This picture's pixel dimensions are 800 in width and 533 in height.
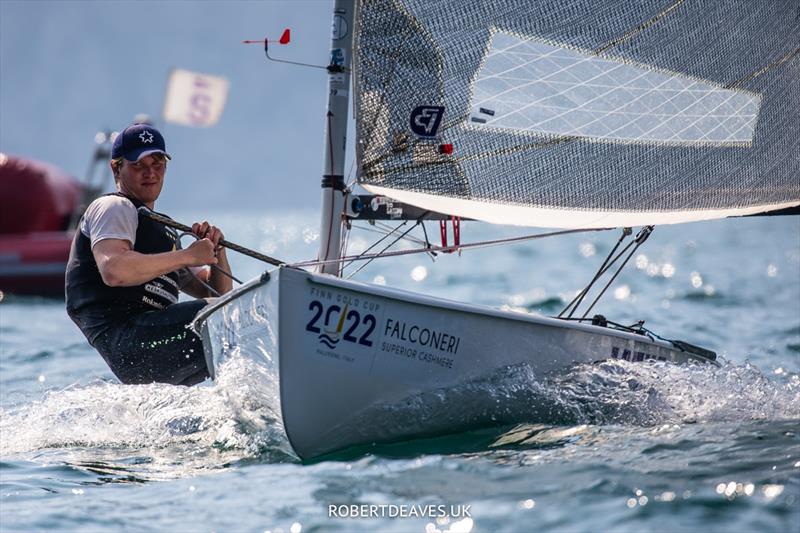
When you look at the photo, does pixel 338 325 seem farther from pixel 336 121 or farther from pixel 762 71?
pixel 762 71

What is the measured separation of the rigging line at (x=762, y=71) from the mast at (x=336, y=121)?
2368 millimetres

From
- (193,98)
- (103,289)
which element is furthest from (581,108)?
(193,98)

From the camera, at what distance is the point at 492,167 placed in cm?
577

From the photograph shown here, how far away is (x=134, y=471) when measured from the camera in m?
5.12

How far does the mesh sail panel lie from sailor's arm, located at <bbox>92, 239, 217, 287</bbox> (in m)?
0.88

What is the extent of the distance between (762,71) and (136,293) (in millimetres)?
3775

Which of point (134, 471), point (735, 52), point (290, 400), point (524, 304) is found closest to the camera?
point (290, 400)

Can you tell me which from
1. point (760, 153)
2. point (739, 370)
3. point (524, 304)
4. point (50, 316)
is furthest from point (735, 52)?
point (50, 316)

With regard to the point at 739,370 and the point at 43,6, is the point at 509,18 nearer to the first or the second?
the point at 739,370

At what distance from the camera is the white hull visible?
4738 millimetres

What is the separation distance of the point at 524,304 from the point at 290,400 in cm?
978

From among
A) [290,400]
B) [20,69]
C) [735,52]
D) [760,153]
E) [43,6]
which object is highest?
[43,6]

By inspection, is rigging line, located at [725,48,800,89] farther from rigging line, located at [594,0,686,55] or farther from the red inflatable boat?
the red inflatable boat

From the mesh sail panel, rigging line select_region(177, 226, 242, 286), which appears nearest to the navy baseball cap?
rigging line select_region(177, 226, 242, 286)
